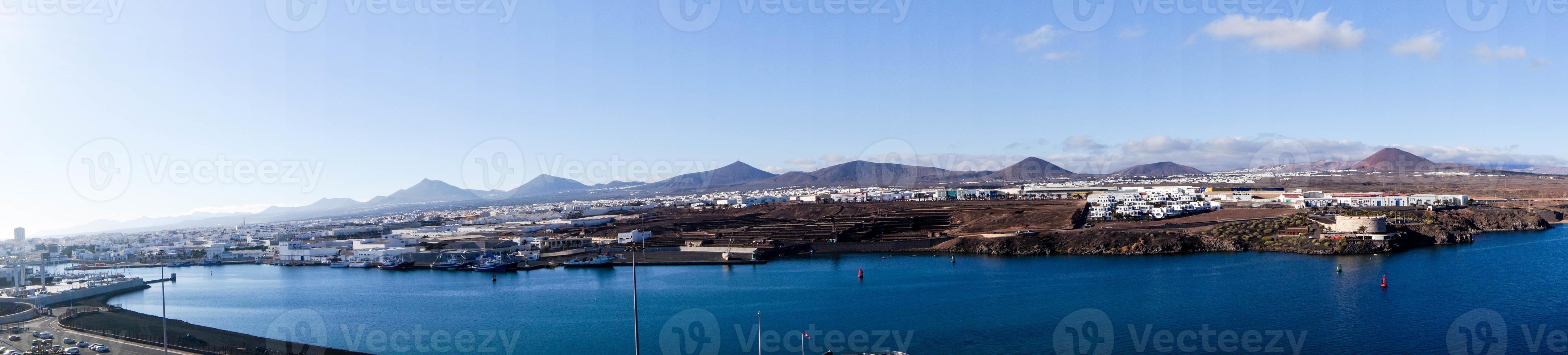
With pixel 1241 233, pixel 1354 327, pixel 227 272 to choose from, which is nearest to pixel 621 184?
pixel 227 272

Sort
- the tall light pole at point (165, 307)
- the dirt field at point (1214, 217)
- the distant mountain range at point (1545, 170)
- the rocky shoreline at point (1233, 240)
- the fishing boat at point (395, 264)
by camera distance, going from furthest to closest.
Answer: the distant mountain range at point (1545, 170) < the dirt field at point (1214, 217) < the fishing boat at point (395, 264) < the rocky shoreline at point (1233, 240) < the tall light pole at point (165, 307)

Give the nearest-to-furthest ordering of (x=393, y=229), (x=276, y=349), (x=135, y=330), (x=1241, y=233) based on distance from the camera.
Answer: (x=276, y=349) < (x=135, y=330) < (x=1241, y=233) < (x=393, y=229)

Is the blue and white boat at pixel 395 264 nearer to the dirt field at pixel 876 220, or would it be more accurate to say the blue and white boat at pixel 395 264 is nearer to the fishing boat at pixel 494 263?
the fishing boat at pixel 494 263

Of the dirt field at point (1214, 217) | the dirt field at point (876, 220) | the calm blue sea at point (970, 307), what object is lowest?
the calm blue sea at point (970, 307)

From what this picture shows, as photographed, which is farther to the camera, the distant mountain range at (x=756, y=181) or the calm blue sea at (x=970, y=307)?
the distant mountain range at (x=756, y=181)

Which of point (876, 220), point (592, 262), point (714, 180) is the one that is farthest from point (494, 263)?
point (714, 180)

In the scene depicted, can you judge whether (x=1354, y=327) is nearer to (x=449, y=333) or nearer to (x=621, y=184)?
(x=449, y=333)

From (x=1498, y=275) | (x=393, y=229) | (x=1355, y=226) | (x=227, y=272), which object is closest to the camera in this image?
(x=1498, y=275)

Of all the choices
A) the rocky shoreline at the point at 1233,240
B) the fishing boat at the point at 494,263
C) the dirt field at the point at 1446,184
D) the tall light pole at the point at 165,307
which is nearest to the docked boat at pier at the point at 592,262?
the fishing boat at the point at 494,263
